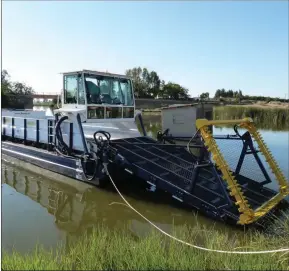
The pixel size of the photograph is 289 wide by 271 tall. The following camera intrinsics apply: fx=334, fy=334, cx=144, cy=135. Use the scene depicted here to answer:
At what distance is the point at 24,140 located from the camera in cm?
1203

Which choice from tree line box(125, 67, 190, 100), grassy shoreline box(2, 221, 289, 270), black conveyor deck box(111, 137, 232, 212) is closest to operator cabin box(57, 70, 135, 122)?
black conveyor deck box(111, 137, 232, 212)

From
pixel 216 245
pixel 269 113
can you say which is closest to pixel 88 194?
pixel 216 245

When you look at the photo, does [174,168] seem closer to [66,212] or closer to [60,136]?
[66,212]

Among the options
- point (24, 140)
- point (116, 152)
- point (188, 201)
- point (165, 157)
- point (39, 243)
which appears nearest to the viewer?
point (39, 243)

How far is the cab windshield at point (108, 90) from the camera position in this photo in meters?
9.63

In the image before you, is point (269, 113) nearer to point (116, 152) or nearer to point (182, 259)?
point (116, 152)

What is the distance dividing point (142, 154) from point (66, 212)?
2.43 m

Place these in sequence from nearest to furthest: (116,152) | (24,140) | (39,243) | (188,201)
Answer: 1. (39,243)
2. (188,201)
3. (116,152)
4. (24,140)

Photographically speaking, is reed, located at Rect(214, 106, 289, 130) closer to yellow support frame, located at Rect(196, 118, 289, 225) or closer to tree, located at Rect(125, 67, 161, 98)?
yellow support frame, located at Rect(196, 118, 289, 225)

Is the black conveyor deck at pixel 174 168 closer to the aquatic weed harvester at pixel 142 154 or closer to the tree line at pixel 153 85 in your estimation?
the aquatic weed harvester at pixel 142 154

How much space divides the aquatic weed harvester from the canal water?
1.37 feet

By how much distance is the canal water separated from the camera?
237 inches

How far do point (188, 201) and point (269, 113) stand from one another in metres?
26.9

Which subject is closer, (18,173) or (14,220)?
(14,220)
